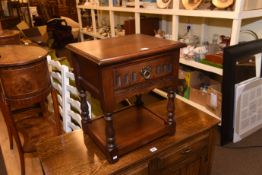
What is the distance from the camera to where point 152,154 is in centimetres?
99

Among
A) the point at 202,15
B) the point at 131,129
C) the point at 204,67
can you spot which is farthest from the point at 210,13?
the point at 131,129

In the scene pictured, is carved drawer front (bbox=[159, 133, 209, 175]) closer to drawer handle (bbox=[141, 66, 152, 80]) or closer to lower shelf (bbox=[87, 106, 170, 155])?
lower shelf (bbox=[87, 106, 170, 155])

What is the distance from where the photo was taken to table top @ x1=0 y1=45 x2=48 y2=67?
145 cm

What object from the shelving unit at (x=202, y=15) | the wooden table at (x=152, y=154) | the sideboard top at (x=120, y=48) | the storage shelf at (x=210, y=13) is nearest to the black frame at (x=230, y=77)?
the shelving unit at (x=202, y=15)

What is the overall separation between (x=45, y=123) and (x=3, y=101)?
2.75ft

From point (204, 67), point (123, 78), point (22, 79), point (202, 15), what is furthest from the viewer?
point (204, 67)

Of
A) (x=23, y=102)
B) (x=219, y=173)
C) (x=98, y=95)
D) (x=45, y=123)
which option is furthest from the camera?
(x=45, y=123)

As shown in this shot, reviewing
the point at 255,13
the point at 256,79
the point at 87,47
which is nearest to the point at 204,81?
the point at 256,79

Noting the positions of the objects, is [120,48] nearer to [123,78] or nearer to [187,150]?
[123,78]

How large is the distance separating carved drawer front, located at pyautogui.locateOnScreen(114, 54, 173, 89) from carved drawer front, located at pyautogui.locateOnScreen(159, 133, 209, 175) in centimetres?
38

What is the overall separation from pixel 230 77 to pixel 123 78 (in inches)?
47.1

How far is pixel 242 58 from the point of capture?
1.78 m

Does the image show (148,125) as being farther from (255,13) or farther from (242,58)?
(255,13)

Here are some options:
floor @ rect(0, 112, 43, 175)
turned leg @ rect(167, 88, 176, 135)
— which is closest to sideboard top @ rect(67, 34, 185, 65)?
turned leg @ rect(167, 88, 176, 135)
